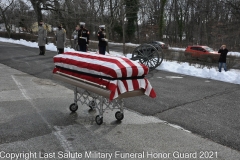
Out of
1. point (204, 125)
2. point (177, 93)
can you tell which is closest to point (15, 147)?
point (204, 125)

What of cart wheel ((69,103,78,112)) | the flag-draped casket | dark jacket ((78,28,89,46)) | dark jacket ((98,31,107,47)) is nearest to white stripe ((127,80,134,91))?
the flag-draped casket

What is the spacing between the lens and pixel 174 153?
396 cm

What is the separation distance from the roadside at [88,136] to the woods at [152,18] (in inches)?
526

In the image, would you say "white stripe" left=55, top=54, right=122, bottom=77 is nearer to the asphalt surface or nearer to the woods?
the asphalt surface

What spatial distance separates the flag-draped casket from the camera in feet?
14.5

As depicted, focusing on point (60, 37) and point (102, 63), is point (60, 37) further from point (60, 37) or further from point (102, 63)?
point (102, 63)

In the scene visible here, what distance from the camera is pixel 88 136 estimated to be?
4.48 metres

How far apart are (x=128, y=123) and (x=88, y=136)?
1038 millimetres

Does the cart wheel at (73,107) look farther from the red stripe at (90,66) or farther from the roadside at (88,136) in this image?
the red stripe at (90,66)

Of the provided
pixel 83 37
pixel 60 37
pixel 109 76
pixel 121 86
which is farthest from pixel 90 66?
pixel 60 37

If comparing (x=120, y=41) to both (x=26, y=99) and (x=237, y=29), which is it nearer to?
(x=237, y=29)

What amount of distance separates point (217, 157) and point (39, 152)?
2602 mm

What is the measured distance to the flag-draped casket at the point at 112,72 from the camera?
4.41 metres

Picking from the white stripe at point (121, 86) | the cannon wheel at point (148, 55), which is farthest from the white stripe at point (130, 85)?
the cannon wheel at point (148, 55)
